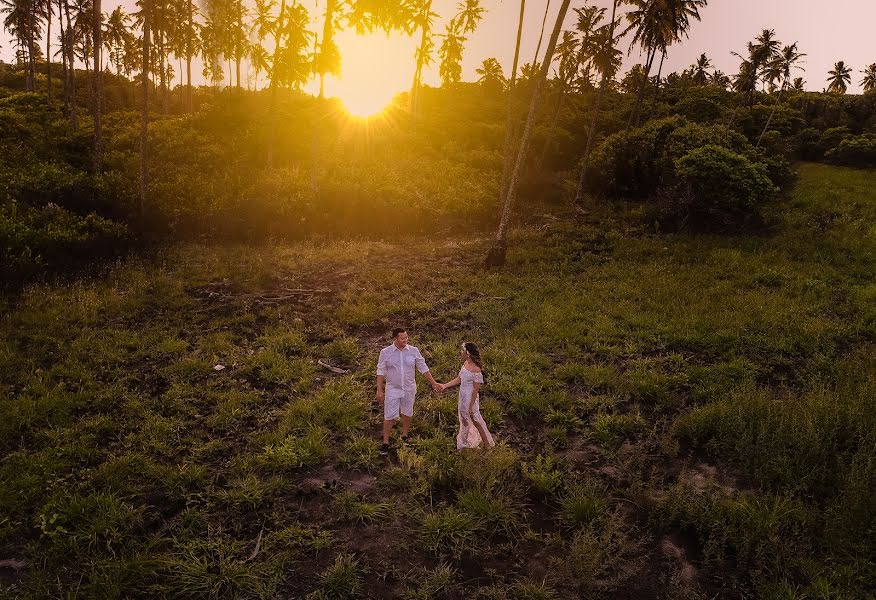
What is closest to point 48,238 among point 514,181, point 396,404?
point 396,404

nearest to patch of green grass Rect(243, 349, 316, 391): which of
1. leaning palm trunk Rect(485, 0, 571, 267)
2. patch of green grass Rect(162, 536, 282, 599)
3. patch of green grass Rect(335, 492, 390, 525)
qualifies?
patch of green grass Rect(335, 492, 390, 525)

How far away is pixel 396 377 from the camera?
318 inches

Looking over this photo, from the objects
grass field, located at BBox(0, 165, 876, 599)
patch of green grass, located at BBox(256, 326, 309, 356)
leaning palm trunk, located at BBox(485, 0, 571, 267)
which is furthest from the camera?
leaning palm trunk, located at BBox(485, 0, 571, 267)

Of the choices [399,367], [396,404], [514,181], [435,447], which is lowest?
[435,447]

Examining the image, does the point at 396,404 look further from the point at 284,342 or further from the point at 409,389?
the point at 284,342

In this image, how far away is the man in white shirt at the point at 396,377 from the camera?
26.2 feet

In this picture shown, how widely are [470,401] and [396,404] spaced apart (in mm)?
1366

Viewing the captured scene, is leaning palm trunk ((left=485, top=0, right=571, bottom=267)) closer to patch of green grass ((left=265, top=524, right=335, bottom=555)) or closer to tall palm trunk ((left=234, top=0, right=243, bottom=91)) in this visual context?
patch of green grass ((left=265, top=524, right=335, bottom=555))

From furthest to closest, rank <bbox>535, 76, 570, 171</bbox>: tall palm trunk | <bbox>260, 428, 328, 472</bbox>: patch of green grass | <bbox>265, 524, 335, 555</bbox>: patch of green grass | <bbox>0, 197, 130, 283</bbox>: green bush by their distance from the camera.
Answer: <bbox>535, 76, 570, 171</bbox>: tall palm trunk < <bbox>0, 197, 130, 283</bbox>: green bush < <bbox>260, 428, 328, 472</bbox>: patch of green grass < <bbox>265, 524, 335, 555</bbox>: patch of green grass

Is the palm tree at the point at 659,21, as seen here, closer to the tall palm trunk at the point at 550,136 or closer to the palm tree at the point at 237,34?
the tall palm trunk at the point at 550,136

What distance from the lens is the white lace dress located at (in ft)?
24.7

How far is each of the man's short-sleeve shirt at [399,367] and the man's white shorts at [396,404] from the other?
0.23 feet

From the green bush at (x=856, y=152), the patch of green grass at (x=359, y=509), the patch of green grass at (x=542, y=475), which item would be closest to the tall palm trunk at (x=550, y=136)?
the green bush at (x=856, y=152)

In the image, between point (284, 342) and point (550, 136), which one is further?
point (550, 136)
